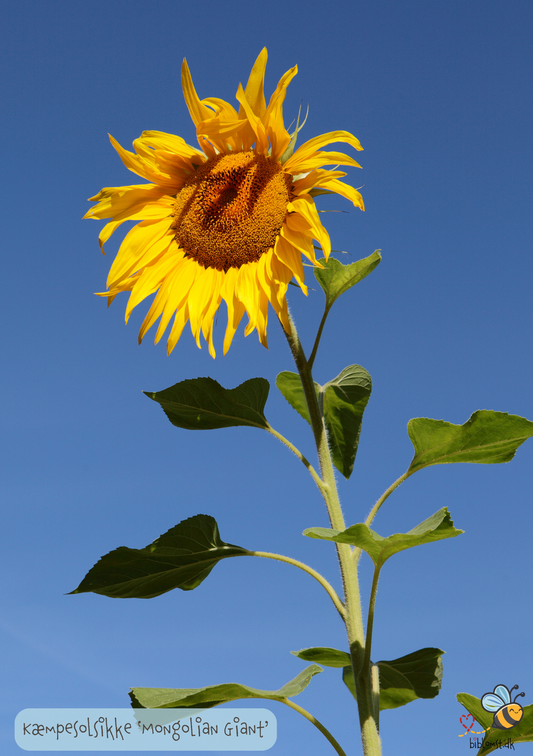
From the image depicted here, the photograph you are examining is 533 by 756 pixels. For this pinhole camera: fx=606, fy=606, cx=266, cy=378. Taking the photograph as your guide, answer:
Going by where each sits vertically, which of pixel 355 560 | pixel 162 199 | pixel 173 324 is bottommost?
pixel 355 560

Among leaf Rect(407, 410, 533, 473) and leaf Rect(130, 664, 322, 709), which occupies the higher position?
leaf Rect(407, 410, 533, 473)

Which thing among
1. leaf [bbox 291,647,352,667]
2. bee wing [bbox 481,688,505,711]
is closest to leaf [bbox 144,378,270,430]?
leaf [bbox 291,647,352,667]

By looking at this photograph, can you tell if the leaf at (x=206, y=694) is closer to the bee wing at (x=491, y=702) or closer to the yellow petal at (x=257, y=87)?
the bee wing at (x=491, y=702)

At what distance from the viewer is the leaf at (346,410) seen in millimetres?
3479

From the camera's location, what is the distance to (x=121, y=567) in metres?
3.05

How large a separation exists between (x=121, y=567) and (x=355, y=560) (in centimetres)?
117

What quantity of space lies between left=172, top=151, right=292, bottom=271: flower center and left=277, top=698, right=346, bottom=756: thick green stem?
2.11m

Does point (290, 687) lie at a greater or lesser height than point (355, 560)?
lesser

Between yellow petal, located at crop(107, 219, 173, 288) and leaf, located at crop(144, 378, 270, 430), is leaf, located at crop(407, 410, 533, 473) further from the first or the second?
yellow petal, located at crop(107, 219, 173, 288)

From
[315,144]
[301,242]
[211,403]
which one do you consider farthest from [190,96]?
[211,403]

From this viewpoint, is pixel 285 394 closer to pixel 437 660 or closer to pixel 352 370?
pixel 352 370

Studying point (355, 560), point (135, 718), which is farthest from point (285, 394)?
point (135, 718)

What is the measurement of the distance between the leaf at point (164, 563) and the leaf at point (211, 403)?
1.74ft

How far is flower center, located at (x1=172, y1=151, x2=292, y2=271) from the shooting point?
9.60 ft
